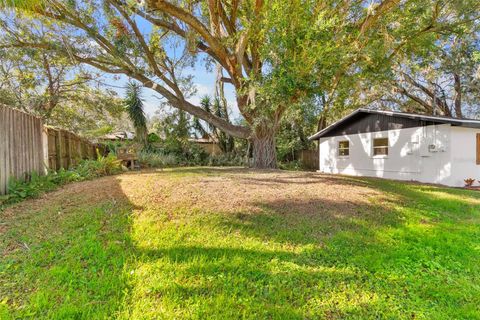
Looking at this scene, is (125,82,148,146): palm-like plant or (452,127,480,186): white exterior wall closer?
(452,127,480,186): white exterior wall

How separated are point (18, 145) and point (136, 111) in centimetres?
1008

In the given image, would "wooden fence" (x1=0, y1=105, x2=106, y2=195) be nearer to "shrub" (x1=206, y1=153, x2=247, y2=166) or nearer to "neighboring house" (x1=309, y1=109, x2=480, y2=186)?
"shrub" (x1=206, y1=153, x2=247, y2=166)

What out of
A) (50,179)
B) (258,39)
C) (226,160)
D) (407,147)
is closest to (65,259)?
(50,179)

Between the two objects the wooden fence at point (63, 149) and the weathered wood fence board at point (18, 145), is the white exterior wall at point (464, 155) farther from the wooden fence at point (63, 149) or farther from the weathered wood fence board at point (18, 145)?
the wooden fence at point (63, 149)

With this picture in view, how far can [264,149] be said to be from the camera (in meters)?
Answer: 9.26

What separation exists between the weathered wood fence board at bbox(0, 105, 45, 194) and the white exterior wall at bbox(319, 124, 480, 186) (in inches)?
478

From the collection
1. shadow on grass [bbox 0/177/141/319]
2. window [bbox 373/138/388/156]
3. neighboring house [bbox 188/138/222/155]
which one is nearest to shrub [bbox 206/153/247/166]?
neighboring house [bbox 188/138/222/155]

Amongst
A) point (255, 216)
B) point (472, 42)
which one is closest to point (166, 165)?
point (255, 216)

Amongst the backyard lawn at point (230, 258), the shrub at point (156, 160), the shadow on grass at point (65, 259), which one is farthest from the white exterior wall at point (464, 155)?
the shrub at point (156, 160)

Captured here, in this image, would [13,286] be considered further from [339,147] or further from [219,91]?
[339,147]

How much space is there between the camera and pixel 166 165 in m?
12.7

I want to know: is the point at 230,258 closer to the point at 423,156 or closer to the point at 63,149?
the point at 63,149

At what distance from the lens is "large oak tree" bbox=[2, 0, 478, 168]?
18.2 ft

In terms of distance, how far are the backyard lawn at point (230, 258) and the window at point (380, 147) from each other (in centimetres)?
790
